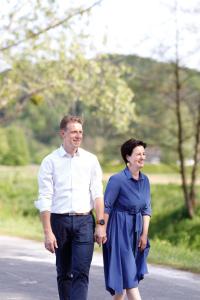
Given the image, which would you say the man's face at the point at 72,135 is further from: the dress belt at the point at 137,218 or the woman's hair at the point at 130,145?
the dress belt at the point at 137,218

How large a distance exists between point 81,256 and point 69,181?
0.65 m

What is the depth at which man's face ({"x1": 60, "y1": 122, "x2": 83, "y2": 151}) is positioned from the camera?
672 cm

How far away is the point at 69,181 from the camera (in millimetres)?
6785

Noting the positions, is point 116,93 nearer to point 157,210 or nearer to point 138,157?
point 157,210

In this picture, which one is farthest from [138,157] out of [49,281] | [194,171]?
[194,171]

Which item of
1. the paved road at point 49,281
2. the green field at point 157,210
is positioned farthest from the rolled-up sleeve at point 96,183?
the green field at point 157,210

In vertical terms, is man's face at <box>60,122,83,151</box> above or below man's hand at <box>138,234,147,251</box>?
above

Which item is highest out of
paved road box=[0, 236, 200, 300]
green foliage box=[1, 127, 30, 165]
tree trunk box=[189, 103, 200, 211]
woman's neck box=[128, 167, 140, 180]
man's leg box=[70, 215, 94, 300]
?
Result: green foliage box=[1, 127, 30, 165]

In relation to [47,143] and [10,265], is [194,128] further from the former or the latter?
[47,143]

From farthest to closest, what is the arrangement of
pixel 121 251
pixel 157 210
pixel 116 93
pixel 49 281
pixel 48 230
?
1. pixel 157 210
2. pixel 116 93
3. pixel 49 281
4. pixel 121 251
5. pixel 48 230

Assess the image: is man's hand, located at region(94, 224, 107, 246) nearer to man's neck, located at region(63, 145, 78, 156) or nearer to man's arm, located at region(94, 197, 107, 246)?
man's arm, located at region(94, 197, 107, 246)

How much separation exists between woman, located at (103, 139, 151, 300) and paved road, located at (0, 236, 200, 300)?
71.4 inches

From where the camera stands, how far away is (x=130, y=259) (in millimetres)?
6930

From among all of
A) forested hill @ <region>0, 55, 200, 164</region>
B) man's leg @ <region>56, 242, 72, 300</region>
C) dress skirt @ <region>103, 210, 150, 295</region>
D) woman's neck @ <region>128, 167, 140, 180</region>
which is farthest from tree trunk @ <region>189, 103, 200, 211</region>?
man's leg @ <region>56, 242, 72, 300</region>
